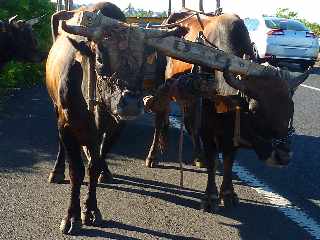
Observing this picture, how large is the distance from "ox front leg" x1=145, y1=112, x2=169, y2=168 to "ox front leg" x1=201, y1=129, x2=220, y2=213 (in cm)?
148

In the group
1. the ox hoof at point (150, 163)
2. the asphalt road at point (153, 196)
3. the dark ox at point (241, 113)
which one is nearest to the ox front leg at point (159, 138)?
the ox hoof at point (150, 163)

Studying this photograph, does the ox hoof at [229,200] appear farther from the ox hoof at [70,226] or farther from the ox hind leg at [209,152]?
the ox hoof at [70,226]

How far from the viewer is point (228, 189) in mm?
6074

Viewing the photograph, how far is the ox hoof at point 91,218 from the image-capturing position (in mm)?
5395

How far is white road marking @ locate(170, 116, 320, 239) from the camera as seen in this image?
18.2 feet

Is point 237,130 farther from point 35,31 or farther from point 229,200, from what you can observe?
point 35,31

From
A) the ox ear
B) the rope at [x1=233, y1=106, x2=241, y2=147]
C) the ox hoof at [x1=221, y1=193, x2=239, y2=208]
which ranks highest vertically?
the ox ear

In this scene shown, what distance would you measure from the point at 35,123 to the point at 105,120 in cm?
467

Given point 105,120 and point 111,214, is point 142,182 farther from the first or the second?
point 105,120

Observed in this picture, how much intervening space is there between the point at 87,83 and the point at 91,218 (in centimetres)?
136

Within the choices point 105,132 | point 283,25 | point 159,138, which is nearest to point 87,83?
point 105,132

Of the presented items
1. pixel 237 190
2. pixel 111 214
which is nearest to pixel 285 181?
pixel 237 190

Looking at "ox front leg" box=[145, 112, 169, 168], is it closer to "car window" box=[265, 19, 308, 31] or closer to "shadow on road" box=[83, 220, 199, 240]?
"shadow on road" box=[83, 220, 199, 240]

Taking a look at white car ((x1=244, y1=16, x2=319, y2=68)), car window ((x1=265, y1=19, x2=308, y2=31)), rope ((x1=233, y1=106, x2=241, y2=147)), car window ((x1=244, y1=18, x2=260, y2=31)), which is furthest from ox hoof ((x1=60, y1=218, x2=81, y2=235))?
car window ((x1=244, y1=18, x2=260, y2=31))
